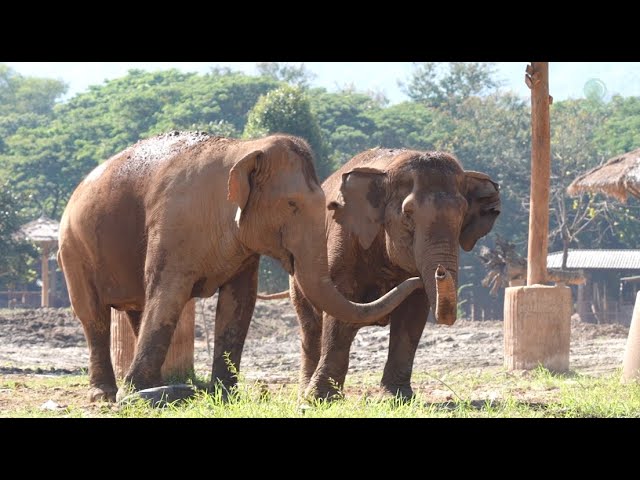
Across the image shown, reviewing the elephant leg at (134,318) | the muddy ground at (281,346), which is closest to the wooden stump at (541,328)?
the muddy ground at (281,346)

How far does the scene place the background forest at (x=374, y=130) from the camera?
42.6 meters

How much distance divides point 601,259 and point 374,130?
17498 mm

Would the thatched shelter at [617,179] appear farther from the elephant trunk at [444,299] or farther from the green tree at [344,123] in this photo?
the green tree at [344,123]

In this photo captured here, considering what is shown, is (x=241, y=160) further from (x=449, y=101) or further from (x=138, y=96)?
(x=449, y=101)

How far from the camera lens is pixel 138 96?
58.1 meters

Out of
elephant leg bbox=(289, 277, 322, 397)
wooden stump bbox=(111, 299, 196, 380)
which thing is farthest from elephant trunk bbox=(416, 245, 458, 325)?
wooden stump bbox=(111, 299, 196, 380)

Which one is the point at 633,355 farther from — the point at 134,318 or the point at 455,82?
the point at 455,82

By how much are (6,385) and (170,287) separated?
13.1ft

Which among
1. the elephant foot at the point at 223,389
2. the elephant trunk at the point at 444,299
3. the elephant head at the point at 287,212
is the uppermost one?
the elephant head at the point at 287,212

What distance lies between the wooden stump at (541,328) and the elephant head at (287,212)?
5180mm

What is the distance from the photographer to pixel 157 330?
949cm

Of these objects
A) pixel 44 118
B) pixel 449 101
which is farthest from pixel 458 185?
pixel 44 118

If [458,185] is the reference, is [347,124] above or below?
above

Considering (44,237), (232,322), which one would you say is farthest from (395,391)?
(44,237)
